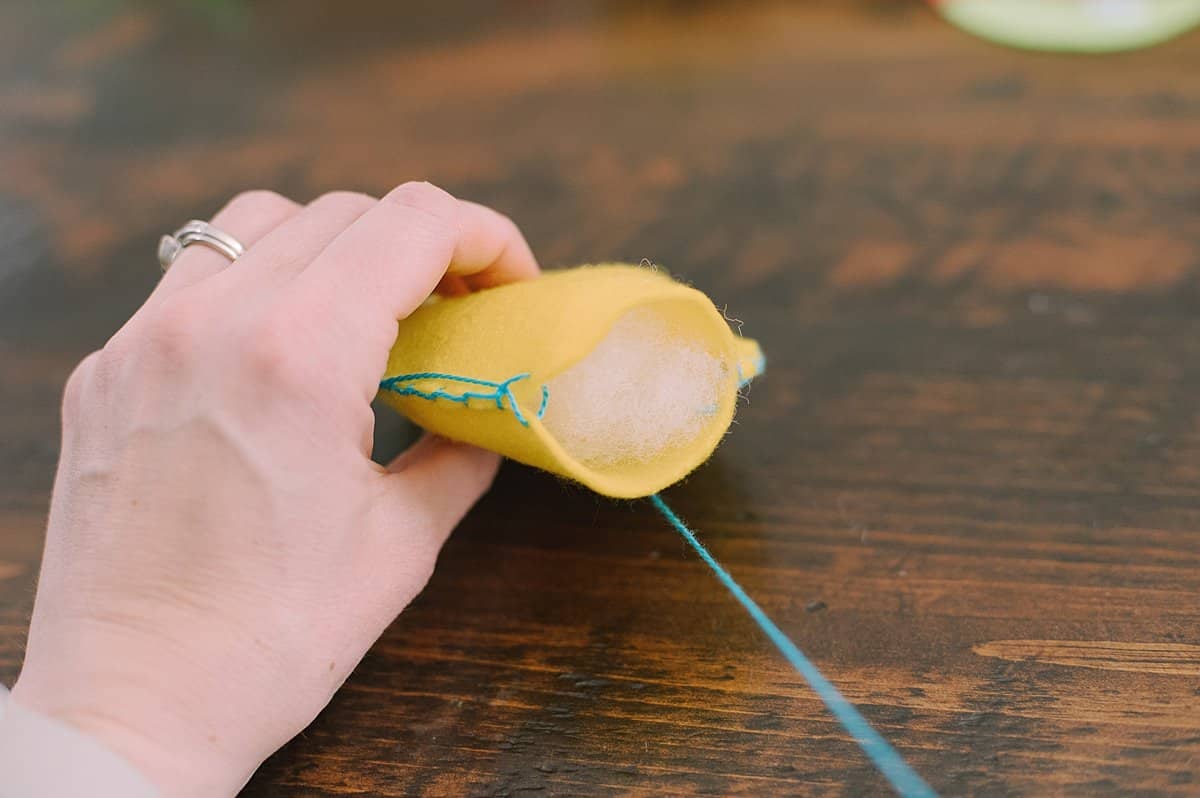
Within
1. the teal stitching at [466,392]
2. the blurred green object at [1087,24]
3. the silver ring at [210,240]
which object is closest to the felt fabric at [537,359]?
the teal stitching at [466,392]

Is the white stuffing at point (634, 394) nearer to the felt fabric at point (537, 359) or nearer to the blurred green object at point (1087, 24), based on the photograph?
the felt fabric at point (537, 359)

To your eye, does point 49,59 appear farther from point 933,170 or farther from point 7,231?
point 933,170

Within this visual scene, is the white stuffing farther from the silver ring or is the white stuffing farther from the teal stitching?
the silver ring

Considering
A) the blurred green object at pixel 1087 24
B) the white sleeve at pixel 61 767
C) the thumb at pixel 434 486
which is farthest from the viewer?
the blurred green object at pixel 1087 24

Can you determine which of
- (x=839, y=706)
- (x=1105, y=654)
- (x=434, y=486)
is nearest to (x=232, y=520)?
(x=434, y=486)

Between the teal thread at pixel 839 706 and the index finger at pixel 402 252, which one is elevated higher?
the index finger at pixel 402 252

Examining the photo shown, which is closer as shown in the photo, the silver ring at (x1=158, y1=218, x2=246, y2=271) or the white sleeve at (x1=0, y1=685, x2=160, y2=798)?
the white sleeve at (x1=0, y1=685, x2=160, y2=798)

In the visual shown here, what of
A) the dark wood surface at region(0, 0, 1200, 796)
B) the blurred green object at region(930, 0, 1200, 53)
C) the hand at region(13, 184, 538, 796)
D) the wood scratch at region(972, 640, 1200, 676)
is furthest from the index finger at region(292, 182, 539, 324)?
the blurred green object at region(930, 0, 1200, 53)

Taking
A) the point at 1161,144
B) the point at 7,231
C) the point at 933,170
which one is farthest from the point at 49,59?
the point at 1161,144
